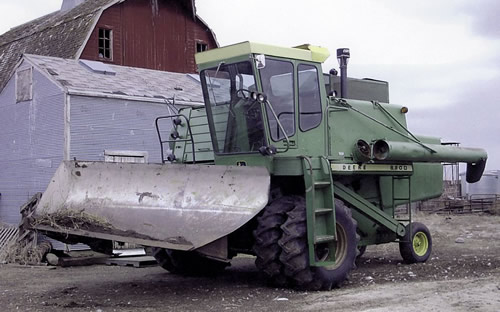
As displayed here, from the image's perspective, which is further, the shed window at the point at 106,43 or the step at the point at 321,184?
the shed window at the point at 106,43

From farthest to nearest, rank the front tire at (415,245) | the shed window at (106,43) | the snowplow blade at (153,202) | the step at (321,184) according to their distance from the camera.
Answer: the shed window at (106,43), the front tire at (415,245), the step at (321,184), the snowplow blade at (153,202)

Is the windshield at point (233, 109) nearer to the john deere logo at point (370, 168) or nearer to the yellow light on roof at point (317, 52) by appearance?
the yellow light on roof at point (317, 52)

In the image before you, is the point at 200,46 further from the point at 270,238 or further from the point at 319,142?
the point at 270,238

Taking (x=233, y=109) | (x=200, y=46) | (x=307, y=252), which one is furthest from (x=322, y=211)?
(x=200, y=46)

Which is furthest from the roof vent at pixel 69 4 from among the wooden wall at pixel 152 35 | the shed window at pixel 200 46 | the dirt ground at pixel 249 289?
the dirt ground at pixel 249 289

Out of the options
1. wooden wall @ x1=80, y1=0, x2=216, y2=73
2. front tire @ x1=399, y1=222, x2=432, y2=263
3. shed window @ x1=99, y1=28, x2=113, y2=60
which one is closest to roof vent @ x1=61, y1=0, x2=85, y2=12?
wooden wall @ x1=80, y1=0, x2=216, y2=73

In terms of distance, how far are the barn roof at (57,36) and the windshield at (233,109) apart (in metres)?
14.8

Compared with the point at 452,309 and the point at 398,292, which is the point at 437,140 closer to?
the point at 398,292

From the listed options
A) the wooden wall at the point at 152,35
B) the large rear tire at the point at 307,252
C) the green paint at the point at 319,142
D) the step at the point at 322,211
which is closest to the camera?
the large rear tire at the point at 307,252

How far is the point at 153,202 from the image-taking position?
400 inches

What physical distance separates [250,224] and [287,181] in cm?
95

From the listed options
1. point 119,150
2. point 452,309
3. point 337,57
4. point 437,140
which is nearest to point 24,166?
point 119,150

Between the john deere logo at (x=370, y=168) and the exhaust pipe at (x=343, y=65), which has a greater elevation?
the exhaust pipe at (x=343, y=65)

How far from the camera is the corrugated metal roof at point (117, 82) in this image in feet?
55.4
